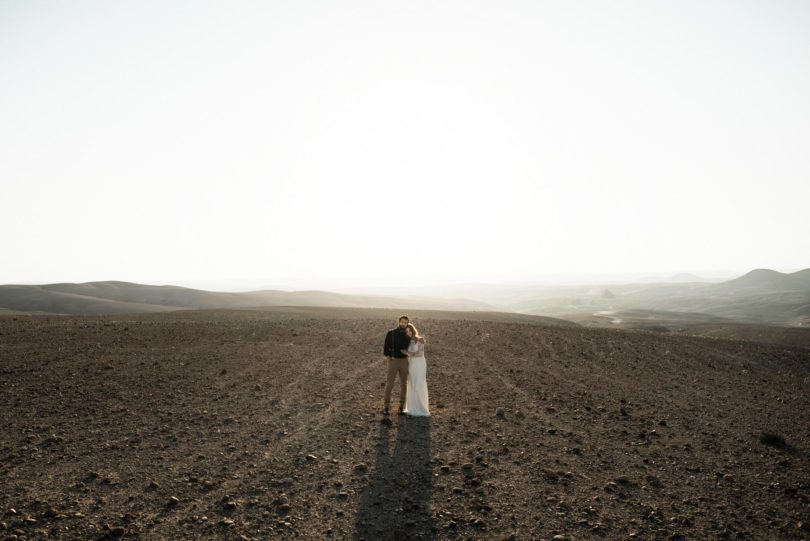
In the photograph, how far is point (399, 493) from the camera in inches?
327

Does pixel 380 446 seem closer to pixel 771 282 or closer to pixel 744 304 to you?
pixel 744 304

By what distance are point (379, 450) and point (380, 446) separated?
0.23 meters

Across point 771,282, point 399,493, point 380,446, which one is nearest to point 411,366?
point 380,446

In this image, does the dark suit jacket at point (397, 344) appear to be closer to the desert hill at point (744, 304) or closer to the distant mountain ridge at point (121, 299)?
the distant mountain ridge at point (121, 299)

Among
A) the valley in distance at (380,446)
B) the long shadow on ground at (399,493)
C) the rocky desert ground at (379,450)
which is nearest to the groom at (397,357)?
the valley in distance at (380,446)

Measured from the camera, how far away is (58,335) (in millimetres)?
22781

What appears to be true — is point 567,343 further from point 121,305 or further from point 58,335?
point 121,305

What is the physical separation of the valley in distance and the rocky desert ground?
5 centimetres

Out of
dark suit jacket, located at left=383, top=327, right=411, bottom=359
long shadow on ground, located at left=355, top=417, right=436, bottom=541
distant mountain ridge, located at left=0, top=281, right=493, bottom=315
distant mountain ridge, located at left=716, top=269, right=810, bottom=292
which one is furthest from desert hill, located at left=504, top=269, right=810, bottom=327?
long shadow on ground, located at left=355, top=417, right=436, bottom=541

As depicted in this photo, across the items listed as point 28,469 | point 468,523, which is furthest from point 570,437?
point 28,469

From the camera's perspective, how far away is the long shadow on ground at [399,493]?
716 cm

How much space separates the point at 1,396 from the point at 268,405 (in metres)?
7.62

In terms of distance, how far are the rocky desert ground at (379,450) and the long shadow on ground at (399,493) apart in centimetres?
4

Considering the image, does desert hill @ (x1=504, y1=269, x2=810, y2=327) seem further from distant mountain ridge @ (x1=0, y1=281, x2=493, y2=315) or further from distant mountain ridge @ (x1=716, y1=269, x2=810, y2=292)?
distant mountain ridge @ (x1=0, y1=281, x2=493, y2=315)
